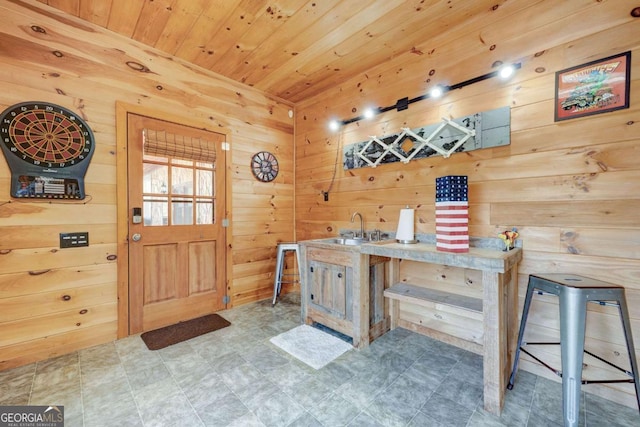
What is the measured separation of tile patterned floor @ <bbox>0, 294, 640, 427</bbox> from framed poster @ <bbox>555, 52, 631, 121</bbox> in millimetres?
1826

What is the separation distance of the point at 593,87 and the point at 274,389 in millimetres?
2831

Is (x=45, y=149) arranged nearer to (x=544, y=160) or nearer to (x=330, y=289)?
(x=330, y=289)

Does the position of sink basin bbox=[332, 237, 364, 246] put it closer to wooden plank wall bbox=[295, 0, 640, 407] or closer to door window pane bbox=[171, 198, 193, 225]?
wooden plank wall bbox=[295, 0, 640, 407]

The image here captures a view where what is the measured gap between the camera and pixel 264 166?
348cm

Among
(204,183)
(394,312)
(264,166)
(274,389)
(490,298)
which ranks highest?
(264,166)

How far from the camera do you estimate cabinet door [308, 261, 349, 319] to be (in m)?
2.42

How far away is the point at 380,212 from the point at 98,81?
2.86 m

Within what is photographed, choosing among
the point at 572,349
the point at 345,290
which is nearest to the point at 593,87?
the point at 572,349

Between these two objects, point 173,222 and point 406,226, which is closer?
point 406,226

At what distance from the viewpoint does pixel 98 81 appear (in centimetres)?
232

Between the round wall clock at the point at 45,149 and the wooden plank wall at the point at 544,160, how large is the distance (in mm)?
2789

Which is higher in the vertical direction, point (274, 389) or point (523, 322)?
point (523, 322)

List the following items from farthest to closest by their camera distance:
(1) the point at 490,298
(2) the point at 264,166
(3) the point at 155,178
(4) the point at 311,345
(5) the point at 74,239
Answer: (2) the point at 264,166 < (3) the point at 155,178 < (4) the point at 311,345 < (5) the point at 74,239 < (1) the point at 490,298

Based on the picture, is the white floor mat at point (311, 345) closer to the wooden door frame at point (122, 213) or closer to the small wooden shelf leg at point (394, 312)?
the small wooden shelf leg at point (394, 312)
